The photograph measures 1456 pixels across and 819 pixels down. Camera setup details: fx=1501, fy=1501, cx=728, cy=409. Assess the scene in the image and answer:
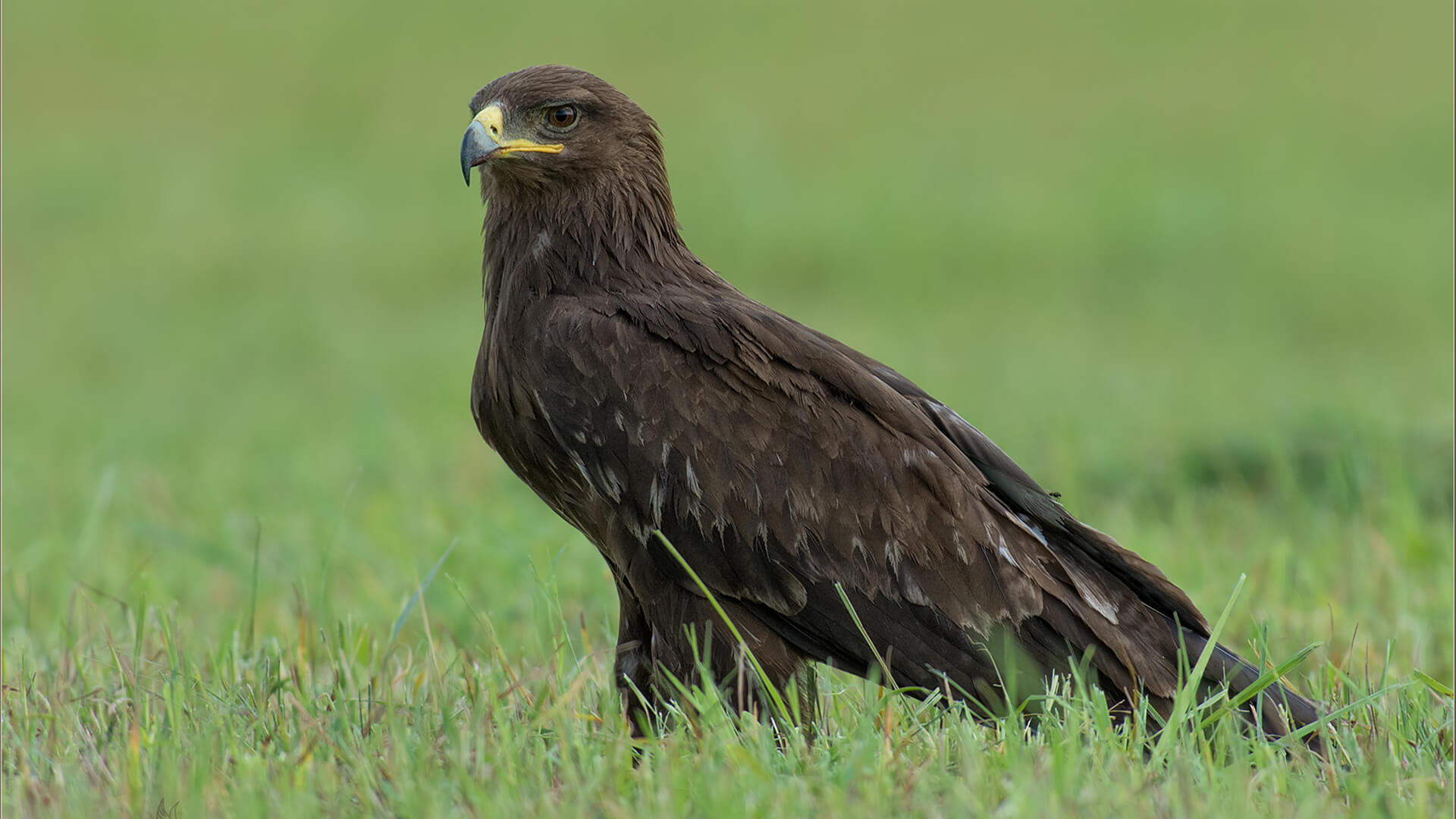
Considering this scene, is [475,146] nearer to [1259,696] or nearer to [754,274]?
[1259,696]

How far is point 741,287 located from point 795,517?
1091 centimetres

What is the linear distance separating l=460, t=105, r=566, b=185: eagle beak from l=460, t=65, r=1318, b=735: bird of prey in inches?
1.2

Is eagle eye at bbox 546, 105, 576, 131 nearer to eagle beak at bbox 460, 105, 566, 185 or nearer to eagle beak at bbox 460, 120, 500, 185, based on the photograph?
eagle beak at bbox 460, 105, 566, 185

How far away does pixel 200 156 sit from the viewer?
710 inches

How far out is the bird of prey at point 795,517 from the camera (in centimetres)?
346

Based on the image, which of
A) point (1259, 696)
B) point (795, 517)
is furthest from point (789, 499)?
point (1259, 696)

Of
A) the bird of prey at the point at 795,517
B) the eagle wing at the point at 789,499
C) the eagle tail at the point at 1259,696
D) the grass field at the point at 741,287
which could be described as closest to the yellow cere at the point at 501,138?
the bird of prey at the point at 795,517

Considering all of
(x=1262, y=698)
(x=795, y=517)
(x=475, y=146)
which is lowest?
(x=1262, y=698)

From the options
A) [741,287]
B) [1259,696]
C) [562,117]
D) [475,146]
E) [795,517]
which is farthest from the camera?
[741,287]

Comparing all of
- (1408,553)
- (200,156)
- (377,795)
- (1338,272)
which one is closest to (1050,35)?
(1338,272)

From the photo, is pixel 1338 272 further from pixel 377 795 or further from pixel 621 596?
pixel 377 795

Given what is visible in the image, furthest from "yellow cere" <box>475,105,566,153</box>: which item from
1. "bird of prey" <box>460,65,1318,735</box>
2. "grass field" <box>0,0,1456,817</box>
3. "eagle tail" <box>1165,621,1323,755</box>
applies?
"eagle tail" <box>1165,621,1323,755</box>

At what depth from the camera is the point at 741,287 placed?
14312mm

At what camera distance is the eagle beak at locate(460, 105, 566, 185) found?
3.71 m
